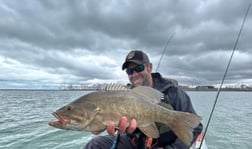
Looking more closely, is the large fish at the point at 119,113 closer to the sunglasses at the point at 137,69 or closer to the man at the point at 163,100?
the man at the point at 163,100

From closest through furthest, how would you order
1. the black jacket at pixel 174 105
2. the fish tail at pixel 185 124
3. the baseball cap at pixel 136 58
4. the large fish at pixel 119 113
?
1. the large fish at pixel 119 113
2. the fish tail at pixel 185 124
3. the black jacket at pixel 174 105
4. the baseball cap at pixel 136 58

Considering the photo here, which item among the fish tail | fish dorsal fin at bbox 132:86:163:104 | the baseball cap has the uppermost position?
the baseball cap

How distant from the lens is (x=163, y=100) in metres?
3.01

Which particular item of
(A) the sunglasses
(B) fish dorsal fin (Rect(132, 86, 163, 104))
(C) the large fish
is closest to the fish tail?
(C) the large fish

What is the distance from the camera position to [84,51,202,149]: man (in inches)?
119

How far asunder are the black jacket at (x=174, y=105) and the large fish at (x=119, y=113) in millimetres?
627

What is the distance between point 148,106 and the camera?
7.57ft

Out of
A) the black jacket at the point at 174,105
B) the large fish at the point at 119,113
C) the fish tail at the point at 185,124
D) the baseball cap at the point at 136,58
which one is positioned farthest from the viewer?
the baseball cap at the point at 136,58

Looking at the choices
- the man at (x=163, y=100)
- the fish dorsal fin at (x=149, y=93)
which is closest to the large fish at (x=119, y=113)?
the fish dorsal fin at (x=149, y=93)

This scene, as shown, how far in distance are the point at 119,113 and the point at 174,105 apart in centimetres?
117

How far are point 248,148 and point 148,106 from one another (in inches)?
304

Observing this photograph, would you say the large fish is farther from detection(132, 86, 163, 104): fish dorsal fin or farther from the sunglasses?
the sunglasses

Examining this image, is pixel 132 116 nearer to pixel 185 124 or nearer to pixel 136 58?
pixel 185 124

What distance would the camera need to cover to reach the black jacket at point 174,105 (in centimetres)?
300
